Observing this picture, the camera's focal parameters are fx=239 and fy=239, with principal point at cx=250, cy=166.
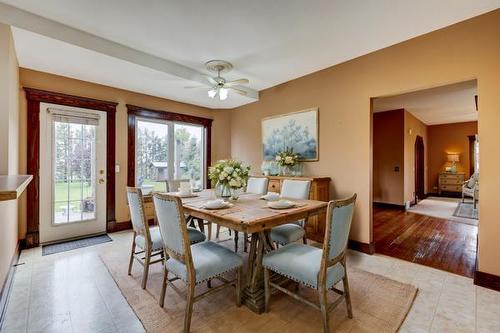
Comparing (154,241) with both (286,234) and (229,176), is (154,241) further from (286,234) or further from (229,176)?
(286,234)

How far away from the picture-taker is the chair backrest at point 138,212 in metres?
2.28

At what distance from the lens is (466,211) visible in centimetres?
574

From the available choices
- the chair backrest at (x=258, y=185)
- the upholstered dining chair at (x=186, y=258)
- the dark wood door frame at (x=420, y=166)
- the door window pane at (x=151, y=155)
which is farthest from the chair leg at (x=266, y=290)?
the dark wood door frame at (x=420, y=166)

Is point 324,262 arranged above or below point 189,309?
above

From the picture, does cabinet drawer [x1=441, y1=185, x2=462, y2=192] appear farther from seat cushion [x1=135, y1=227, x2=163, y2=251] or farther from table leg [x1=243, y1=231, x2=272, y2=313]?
seat cushion [x1=135, y1=227, x2=163, y2=251]

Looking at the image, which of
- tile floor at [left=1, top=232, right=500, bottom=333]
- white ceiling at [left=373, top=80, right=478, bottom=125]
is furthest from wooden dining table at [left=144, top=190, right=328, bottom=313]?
white ceiling at [left=373, top=80, right=478, bottom=125]

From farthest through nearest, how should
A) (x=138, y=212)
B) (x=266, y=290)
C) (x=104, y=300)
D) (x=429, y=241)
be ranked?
1. (x=429, y=241)
2. (x=138, y=212)
3. (x=104, y=300)
4. (x=266, y=290)

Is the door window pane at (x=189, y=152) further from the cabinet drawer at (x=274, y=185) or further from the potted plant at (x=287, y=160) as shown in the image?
the potted plant at (x=287, y=160)

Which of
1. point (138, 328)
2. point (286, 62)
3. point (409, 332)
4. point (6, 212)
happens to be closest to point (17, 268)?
point (6, 212)

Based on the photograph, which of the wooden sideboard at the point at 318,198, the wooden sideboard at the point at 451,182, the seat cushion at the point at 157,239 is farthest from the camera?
the wooden sideboard at the point at 451,182

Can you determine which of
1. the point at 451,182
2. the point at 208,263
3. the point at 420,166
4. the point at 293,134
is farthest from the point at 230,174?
the point at 451,182

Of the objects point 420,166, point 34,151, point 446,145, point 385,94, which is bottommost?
point 420,166

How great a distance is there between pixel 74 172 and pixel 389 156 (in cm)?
704

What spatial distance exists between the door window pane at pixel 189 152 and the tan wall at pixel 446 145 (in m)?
8.45
